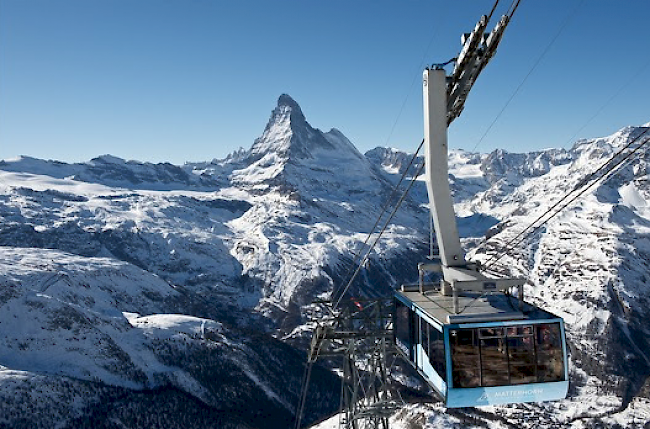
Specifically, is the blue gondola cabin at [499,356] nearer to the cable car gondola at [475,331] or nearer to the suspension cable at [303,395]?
the cable car gondola at [475,331]

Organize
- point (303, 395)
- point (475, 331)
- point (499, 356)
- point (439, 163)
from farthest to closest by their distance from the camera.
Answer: point (303, 395) → point (439, 163) → point (499, 356) → point (475, 331)

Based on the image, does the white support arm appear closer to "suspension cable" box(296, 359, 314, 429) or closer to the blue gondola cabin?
the blue gondola cabin

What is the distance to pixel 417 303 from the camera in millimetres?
22750

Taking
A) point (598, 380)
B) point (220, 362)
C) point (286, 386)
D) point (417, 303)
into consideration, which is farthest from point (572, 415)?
point (417, 303)

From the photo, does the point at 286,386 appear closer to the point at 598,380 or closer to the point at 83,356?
the point at 83,356

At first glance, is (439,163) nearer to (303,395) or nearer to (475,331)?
(475,331)

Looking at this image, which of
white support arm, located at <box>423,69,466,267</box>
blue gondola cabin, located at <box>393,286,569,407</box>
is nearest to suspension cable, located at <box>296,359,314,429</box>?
blue gondola cabin, located at <box>393,286,569,407</box>

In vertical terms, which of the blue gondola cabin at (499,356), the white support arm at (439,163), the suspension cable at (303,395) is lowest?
the suspension cable at (303,395)

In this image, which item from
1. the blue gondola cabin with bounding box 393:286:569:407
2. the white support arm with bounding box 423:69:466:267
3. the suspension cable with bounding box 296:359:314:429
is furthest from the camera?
the suspension cable with bounding box 296:359:314:429

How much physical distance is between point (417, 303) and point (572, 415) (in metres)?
150

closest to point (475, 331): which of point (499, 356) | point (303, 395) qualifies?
point (499, 356)

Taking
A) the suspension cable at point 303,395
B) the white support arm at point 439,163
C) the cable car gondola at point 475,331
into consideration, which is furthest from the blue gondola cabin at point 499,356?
the suspension cable at point 303,395

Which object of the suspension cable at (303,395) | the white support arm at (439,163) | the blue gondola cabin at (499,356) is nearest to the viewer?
the blue gondola cabin at (499,356)

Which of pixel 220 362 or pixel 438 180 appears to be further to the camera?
pixel 220 362
